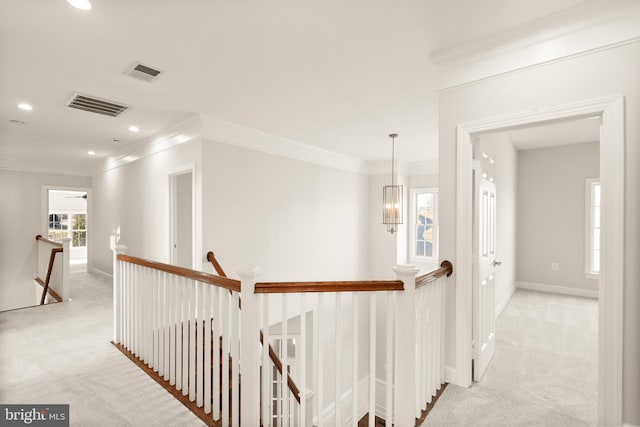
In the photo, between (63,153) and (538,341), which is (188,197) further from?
(538,341)

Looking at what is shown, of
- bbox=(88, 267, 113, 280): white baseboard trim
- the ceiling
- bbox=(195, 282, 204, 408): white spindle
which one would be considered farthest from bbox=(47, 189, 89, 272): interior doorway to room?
bbox=(195, 282, 204, 408): white spindle

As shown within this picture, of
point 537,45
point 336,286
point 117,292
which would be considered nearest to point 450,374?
point 336,286

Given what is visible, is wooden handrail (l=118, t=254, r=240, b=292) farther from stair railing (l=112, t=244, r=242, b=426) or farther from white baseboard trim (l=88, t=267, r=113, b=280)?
white baseboard trim (l=88, t=267, r=113, b=280)

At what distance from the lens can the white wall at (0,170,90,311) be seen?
601 centimetres

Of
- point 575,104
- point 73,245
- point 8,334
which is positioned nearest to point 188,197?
point 8,334

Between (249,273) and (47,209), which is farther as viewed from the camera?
(47,209)

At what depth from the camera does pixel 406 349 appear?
181 centimetres

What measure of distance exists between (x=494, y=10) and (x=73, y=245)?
41.2 feet

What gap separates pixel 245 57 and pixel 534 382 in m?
3.48

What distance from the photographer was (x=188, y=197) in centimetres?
539

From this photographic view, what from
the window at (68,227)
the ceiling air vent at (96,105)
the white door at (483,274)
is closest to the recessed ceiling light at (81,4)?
the ceiling air vent at (96,105)

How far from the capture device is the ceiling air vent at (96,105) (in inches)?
127

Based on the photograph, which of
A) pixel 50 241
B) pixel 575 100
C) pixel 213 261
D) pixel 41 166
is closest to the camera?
pixel 575 100

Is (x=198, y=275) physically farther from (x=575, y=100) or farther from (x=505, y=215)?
(x=505, y=215)
